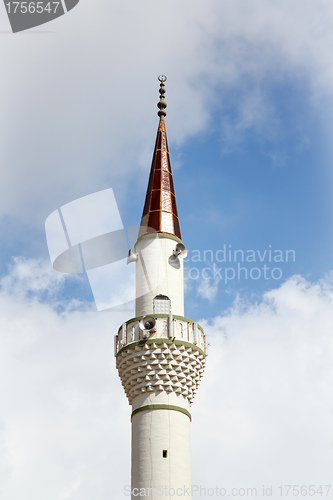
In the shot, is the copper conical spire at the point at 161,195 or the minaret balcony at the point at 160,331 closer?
the minaret balcony at the point at 160,331

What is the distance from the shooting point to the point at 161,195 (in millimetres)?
31641

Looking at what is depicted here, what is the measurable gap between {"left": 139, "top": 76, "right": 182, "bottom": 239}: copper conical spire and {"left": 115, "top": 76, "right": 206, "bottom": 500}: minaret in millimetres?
67

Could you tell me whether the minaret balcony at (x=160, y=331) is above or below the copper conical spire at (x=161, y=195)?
below

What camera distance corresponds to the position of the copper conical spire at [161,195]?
3044 cm

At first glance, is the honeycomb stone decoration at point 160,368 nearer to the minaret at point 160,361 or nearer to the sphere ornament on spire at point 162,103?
the minaret at point 160,361

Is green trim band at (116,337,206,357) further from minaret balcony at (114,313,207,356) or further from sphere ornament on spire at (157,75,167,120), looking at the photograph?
sphere ornament on spire at (157,75,167,120)

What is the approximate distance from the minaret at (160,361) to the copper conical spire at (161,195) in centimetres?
7

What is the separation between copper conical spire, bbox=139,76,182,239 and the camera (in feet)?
99.9

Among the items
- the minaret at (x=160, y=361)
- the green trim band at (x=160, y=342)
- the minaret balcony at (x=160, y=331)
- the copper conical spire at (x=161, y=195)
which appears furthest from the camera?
the copper conical spire at (x=161, y=195)

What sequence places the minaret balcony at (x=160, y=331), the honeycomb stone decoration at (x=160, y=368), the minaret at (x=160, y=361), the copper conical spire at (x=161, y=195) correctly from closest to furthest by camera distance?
the minaret at (x=160, y=361) → the honeycomb stone decoration at (x=160, y=368) → the minaret balcony at (x=160, y=331) → the copper conical spire at (x=161, y=195)

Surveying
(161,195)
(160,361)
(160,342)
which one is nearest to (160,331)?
(160,342)

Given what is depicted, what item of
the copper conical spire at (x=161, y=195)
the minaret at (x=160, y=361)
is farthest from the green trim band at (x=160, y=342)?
the copper conical spire at (x=161, y=195)

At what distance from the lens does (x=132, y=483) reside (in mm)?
24703

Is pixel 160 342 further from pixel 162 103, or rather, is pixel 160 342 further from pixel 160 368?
pixel 162 103
